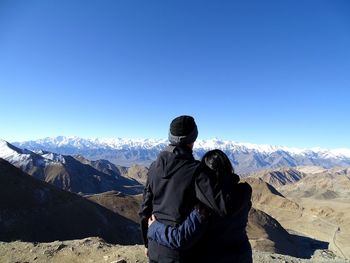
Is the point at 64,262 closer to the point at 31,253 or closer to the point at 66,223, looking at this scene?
the point at 31,253

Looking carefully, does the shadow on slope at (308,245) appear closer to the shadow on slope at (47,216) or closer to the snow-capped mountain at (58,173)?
the shadow on slope at (47,216)

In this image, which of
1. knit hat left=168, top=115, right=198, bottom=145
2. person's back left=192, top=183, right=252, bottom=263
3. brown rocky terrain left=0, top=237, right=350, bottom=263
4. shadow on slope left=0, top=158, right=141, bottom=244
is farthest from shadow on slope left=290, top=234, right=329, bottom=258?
knit hat left=168, top=115, right=198, bottom=145

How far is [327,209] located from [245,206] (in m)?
127

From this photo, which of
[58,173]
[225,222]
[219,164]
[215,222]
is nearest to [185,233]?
[215,222]

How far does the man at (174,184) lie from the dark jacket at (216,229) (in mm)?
116

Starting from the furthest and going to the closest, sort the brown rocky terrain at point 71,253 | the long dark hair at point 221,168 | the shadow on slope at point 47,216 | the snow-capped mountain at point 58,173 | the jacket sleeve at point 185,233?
the snow-capped mountain at point 58,173
the shadow on slope at point 47,216
the brown rocky terrain at point 71,253
the long dark hair at point 221,168
the jacket sleeve at point 185,233

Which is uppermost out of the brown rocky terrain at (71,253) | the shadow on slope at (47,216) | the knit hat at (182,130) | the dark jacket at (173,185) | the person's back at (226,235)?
the knit hat at (182,130)

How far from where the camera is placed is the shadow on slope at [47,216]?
38.3 m

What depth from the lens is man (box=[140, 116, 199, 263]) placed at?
411 cm

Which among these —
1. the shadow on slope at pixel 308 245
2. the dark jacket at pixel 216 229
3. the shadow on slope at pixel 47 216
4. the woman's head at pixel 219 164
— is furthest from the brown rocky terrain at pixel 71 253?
the shadow on slope at pixel 308 245

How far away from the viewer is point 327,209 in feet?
390

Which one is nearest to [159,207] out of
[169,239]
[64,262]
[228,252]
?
[169,239]

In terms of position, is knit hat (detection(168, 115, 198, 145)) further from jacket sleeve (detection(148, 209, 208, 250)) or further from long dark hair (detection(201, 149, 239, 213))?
jacket sleeve (detection(148, 209, 208, 250))

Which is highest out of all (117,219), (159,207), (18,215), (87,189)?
(159,207)
